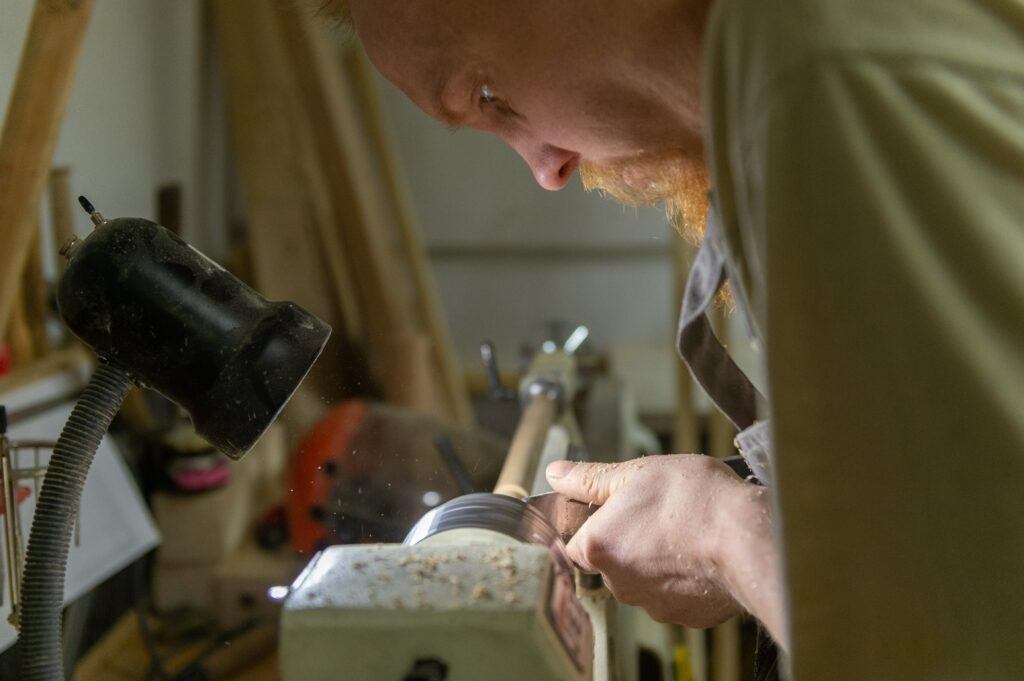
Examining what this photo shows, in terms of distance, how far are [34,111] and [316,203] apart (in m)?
1.60

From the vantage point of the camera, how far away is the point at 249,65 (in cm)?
240

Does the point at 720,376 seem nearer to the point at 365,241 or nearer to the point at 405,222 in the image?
the point at 365,241

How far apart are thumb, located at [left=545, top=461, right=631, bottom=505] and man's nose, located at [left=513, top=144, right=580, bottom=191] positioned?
0.82ft

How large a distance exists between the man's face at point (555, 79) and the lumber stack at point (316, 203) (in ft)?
5.28

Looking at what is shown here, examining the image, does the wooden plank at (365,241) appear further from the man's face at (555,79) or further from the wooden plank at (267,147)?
the man's face at (555,79)

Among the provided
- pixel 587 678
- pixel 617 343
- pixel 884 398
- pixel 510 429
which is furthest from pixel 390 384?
pixel 884 398

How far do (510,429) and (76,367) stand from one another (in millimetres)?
994

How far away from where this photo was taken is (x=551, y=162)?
801 millimetres

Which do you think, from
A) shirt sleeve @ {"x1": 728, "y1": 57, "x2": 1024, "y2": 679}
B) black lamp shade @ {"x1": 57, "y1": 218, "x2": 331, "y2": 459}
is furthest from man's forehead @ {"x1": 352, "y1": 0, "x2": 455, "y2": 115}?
shirt sleeve @ {"x1": 728, "y1": 57, "x2": 1024, "y2": 679}

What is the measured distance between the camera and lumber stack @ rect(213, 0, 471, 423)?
2.38 meters

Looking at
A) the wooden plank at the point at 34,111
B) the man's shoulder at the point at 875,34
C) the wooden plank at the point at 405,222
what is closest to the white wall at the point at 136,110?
the wooden plank at the point at 405,222

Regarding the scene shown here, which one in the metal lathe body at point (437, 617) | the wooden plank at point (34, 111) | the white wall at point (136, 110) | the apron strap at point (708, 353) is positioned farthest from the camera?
the white wall at point (136, 110)

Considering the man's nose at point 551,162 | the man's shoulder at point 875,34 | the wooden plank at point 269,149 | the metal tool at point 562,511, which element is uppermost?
the wooden plank at point 269,149

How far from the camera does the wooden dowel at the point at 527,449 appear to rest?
96cm
